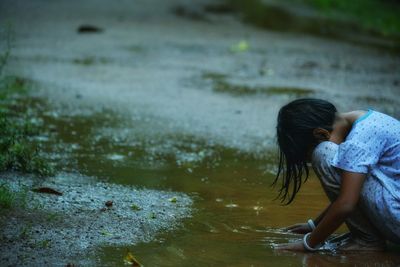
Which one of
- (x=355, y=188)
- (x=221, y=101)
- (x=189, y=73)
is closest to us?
(x=355, y=188)

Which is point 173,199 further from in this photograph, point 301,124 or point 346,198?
point 346,198

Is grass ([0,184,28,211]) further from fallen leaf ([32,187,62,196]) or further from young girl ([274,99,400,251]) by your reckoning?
young girl ([274,99,400,251])

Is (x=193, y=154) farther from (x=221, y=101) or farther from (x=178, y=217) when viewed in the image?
(x=221, y=101)

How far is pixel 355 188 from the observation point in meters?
3.24

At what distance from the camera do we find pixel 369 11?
631 inches

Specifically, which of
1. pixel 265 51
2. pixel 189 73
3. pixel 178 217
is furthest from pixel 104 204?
pixel 265 51

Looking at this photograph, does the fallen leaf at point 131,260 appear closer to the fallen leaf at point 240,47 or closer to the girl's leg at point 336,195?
the girl's leg at point 336,195

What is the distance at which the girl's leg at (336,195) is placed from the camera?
11.0ft

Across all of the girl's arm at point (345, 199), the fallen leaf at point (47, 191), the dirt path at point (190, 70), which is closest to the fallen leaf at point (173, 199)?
the fallen leaf at point (47, 191)

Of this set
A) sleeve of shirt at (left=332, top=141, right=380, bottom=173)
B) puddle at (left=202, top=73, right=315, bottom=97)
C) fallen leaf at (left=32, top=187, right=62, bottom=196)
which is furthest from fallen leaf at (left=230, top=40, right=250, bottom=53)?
sleeve of shirt at (left=332, top=141, right=380, bottom=173)

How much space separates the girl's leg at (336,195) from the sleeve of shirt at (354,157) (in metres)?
0.06

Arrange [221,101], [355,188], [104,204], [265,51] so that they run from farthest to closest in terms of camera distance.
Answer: [265,51] → [221,101] → [104,204] → [355,188]

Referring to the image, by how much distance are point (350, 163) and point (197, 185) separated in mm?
1620

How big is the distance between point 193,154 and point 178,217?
5.16 ft
